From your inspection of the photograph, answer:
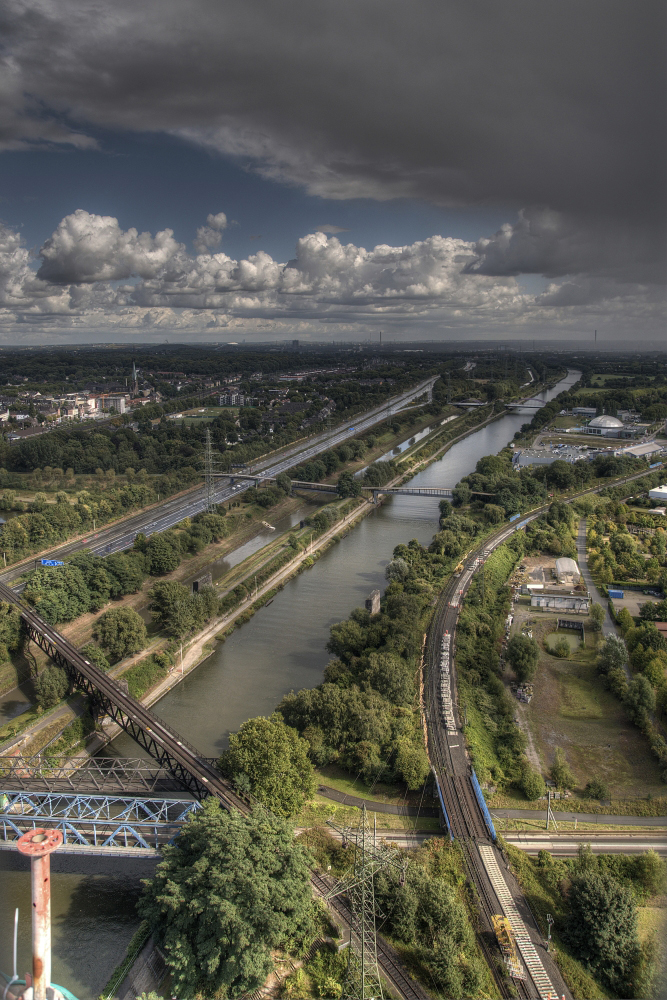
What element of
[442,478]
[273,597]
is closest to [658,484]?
[442,478]

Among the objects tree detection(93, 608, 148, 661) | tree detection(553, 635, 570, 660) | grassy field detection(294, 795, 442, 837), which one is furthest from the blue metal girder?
tree detection(553, 635, 570, 660)

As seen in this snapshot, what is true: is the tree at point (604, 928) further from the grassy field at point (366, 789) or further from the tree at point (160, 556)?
the tree at point (160, 556)

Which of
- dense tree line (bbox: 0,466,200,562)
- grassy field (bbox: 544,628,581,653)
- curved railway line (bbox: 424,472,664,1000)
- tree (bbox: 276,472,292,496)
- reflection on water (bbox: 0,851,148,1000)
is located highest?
tree (bbox: 276,472,292,496)

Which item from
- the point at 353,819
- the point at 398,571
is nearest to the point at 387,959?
the point at 353,819

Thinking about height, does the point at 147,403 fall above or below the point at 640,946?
above

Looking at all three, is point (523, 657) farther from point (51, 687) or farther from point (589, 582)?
point (51, 687)

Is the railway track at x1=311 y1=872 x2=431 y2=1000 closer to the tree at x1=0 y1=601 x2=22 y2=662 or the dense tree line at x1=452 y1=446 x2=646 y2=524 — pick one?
the tree at x1=0 y1=601 x2=22 y2=662

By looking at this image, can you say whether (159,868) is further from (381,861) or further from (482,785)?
(482,785)
